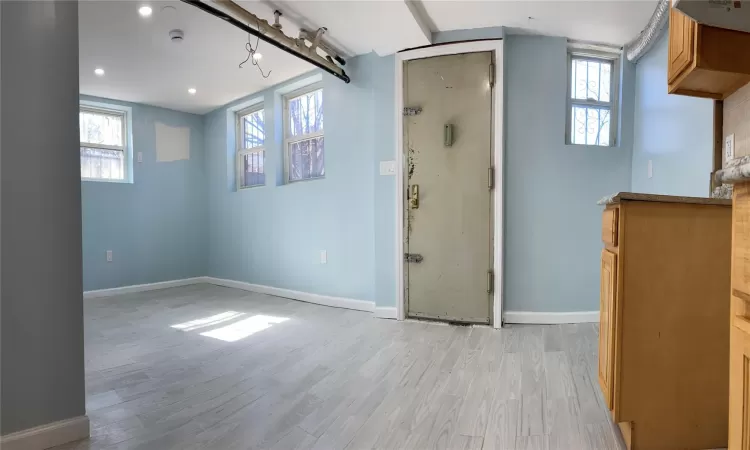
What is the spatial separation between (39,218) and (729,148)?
2908mm

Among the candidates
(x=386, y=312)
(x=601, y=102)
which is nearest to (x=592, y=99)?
(x=601, y=102)

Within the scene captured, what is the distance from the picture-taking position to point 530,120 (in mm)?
2893

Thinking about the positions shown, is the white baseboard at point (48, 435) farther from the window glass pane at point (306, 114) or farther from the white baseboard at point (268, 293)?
the window glass pane at point (306, 114)

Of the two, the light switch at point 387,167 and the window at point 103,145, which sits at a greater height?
the window at point 103,145

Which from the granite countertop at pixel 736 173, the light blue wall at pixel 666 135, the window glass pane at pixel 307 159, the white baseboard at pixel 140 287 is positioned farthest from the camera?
the white baseboard at pixel 140 287

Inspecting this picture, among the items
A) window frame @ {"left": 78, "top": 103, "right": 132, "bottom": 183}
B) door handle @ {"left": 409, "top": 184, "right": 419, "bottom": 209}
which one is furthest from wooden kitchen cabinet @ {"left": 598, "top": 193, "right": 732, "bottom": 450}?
window frame @ {"left": 78, "top": 103, "right": 132, "bottom": 183}

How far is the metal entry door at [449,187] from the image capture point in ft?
9.36

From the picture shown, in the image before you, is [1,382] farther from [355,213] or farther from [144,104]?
[144,104]

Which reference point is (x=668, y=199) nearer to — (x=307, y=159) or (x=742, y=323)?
(x=742, y=323)

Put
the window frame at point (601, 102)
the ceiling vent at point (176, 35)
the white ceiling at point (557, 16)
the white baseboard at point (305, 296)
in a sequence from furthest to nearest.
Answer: the white baseboard at point (305, 296), the window frame at point (601, 102), the ceiling vent at point (176, 35), the white ceiling at point (557, 16)

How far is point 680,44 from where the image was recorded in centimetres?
149

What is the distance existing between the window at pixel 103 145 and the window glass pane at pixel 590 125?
5.02 meters

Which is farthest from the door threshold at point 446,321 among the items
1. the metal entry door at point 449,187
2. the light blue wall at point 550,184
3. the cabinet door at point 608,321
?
the cabinet door at point 608,321

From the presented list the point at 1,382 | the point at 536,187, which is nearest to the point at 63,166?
the point at 1,382
